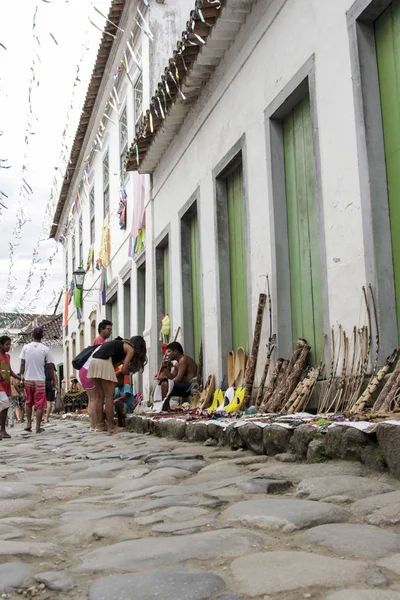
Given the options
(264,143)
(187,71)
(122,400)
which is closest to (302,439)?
(264,143)

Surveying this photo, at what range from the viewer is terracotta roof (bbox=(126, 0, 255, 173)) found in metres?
7.57

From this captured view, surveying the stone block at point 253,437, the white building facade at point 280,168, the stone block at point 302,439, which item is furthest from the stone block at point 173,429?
the stone block at point 302,439

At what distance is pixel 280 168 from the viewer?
7.01 m

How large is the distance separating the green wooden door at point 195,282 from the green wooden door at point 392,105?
5.08m

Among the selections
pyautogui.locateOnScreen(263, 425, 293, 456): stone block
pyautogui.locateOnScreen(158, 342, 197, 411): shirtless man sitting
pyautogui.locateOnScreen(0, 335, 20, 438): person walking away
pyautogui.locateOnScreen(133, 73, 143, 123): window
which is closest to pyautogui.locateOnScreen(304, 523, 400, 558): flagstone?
pyautogui.locateOnScreen(263, 425, 293, 456): stone block

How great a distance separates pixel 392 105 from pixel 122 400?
6243 mm

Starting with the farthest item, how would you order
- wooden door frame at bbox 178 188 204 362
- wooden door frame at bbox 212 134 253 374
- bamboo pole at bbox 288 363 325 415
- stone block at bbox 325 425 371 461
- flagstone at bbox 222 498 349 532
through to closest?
1. wooden door frame at bbox 178 188 204 362
2. wooden door frame at bbox 212 134 253 374
3. bamboo pole at bbox 288 363 325 415
4. stone block at bbox 325 425 371 461
5. flagstone at bbox 222 498 349 532

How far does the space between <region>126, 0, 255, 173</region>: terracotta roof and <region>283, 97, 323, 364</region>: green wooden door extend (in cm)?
154

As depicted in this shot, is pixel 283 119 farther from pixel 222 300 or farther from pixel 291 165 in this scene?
pixel 222 300

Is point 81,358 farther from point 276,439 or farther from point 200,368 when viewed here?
point 276,439

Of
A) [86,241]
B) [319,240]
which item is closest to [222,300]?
→ [319,240]

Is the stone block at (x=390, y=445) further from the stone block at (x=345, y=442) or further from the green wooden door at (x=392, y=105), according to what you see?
the green wooden door at (x=392, y=105)

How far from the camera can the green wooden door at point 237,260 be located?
26.9ft

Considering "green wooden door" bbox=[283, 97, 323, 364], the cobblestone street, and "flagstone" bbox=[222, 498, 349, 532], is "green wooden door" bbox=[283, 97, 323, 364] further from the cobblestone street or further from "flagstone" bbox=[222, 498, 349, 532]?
"flagstone" bbox=[222, 498, 349, 532]
